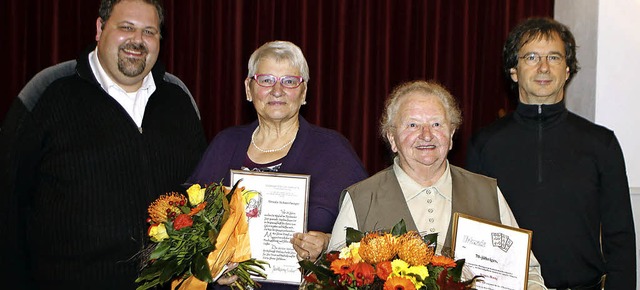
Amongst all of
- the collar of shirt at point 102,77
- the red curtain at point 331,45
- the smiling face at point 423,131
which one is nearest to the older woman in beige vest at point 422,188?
the smiling face at point 423,131

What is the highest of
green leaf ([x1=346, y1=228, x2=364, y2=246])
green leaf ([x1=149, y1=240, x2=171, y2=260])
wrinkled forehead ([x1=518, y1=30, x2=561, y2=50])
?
wrinkled forehead ([x1=518, y1=30, x2=561, y2=50])

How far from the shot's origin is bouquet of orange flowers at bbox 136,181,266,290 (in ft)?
8.75

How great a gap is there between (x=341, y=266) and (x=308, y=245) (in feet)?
Answer: 2.18

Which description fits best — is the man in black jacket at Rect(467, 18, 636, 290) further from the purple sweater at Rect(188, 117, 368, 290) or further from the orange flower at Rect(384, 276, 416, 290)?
the orange flower at Rect(384, 276, 416, 290)

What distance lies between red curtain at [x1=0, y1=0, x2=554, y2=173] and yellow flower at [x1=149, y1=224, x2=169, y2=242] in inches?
134

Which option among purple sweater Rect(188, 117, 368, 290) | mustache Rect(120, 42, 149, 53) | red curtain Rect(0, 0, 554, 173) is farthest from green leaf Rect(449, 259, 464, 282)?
red curtain Rect(0, 0, 554, 173)

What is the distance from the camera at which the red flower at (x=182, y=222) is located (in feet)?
8.67

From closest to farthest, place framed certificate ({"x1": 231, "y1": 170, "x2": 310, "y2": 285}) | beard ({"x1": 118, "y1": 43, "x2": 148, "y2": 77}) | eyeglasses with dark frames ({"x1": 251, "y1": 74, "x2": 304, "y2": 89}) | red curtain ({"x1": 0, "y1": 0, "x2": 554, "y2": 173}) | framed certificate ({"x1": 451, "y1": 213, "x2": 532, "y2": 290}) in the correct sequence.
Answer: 1. framed certificate ({"x1": 451, "y1": 213, "x2": 532, "y2": 290})
2. framed certificate ({"x1": 231, "y1": 170, "x2": 310, "y2": 285})
3. eyeglasses with dark frames ({"x1": 251, "y1": 74, "x2": 304, "y2": 89})
4. beard ({"x1": 118, "y1": 43, "x2": 148, "y2": 77})
5. red curtain ({"x1": 0, "y1": 0, "x2": 554, "y2": 173})

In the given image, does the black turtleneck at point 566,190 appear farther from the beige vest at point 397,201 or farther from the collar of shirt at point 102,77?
the collar of shirt at point 102,77

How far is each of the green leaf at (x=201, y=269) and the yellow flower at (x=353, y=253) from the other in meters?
0.59

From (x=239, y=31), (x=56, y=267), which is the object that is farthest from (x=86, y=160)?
(x=239, y=31)

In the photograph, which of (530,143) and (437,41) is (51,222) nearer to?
(530,143)

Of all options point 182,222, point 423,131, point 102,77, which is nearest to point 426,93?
point 423,131

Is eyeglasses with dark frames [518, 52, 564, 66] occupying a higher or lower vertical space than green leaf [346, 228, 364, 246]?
higher
